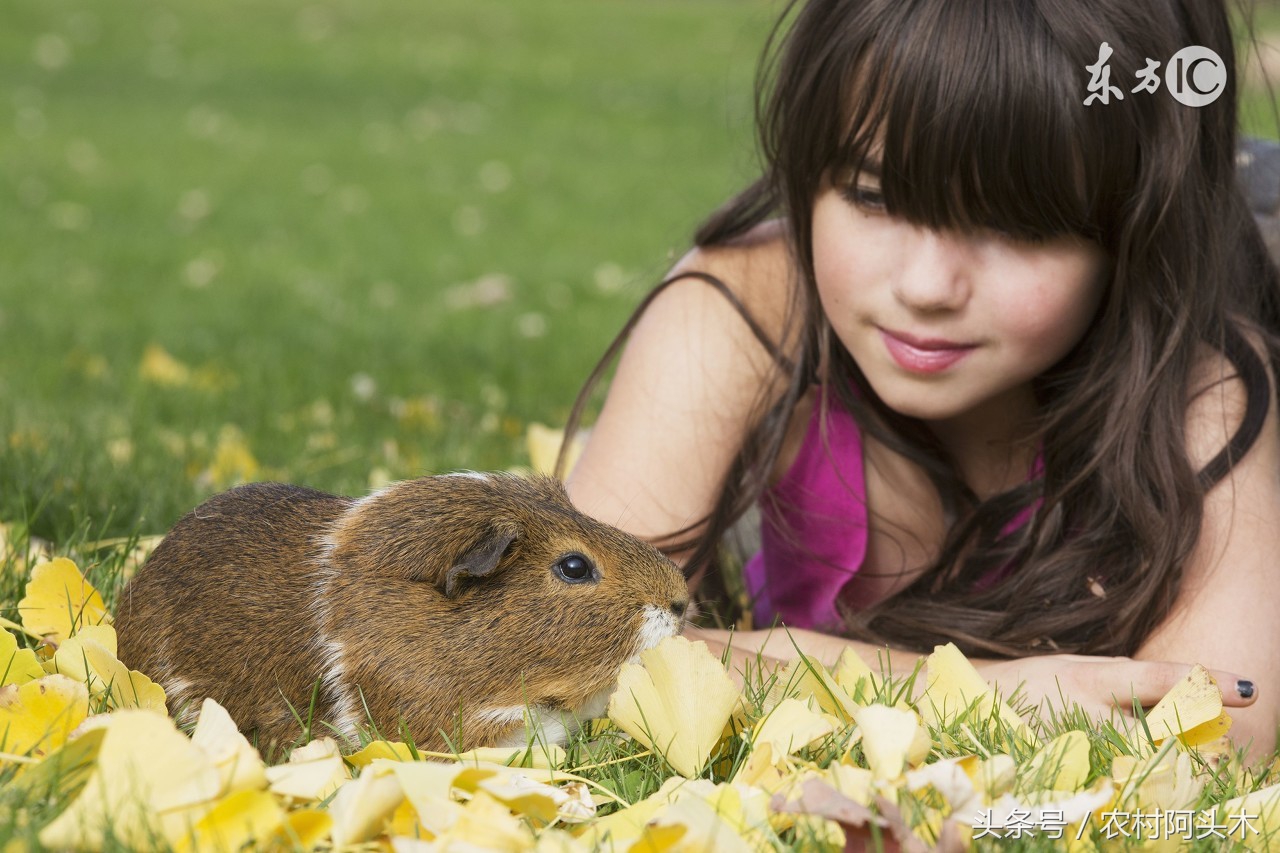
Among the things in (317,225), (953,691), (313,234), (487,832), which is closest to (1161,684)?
(953,691)

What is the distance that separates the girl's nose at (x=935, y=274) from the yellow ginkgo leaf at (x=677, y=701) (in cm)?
102

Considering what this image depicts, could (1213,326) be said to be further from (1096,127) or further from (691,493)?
(691,493)

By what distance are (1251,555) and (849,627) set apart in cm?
83

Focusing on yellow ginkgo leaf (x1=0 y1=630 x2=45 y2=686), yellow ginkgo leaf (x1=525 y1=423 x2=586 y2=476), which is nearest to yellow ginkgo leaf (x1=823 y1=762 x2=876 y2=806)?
yellow ginkgo leaf (x1=0 y1=630 x2=45 y2=686)

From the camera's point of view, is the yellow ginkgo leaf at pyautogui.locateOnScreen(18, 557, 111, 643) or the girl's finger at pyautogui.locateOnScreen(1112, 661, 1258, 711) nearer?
the yellow ginkgo leaf at pyautogui.locateOnScreen(18, 557, 111, 643)

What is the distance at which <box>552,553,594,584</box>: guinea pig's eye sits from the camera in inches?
77.5

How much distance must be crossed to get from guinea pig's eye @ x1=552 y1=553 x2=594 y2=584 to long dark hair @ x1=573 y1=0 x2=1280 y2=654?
1.08m

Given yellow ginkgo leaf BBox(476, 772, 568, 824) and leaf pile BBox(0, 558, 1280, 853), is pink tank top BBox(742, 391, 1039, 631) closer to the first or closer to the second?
leaf pile BBox(0, 558, 1280, 853)

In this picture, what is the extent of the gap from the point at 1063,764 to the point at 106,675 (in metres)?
1.29

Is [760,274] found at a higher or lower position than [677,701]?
higher

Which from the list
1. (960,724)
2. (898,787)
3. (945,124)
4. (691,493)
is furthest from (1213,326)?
(898,787)

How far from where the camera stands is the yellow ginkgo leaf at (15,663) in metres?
2.01

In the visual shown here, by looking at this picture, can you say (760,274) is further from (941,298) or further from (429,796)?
(429,796)

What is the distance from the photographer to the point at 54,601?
2.25 m
